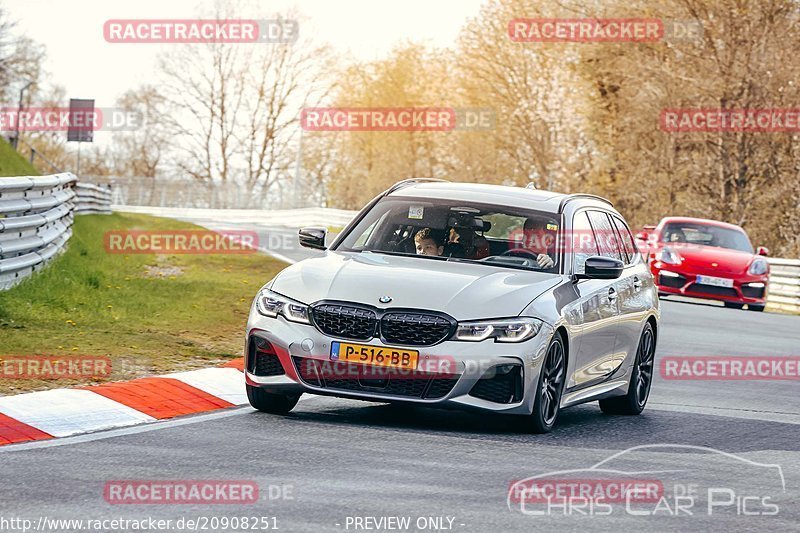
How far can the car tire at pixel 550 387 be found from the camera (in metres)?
9.35

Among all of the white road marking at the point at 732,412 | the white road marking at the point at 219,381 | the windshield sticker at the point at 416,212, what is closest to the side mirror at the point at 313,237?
the windshield sticker at the point at 416,212

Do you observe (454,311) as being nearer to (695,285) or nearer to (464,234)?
(464,234)

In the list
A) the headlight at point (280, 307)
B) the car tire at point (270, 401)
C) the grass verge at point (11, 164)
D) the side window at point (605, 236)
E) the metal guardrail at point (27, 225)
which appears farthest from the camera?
the grass verge at point (11, 164)

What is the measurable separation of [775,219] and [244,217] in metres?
33.4

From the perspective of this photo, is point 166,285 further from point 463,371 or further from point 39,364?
point 463,371

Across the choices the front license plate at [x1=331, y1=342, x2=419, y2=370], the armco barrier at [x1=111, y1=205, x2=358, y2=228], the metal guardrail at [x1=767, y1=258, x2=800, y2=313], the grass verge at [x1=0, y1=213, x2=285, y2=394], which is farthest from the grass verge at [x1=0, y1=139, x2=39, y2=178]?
the armco barrier at [x1=111, y1=205, x2=358, y2=228]

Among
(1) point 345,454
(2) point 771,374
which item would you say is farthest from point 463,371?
(2) point 771,374

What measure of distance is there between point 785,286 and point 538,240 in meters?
24.3

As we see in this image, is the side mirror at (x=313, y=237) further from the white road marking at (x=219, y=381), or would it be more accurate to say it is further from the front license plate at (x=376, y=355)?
the front license plate at (x=376, y=355)

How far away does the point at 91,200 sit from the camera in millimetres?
39500

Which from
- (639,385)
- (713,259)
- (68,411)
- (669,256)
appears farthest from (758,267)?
(68,411)

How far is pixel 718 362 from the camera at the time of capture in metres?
16.4

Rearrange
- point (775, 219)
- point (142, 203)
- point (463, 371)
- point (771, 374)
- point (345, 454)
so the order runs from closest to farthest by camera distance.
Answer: point (345, 454)
point (463, 371)
point (771, 374)
point (775, 219)
point (142, 203)

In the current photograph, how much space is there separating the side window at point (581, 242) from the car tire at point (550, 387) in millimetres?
832
